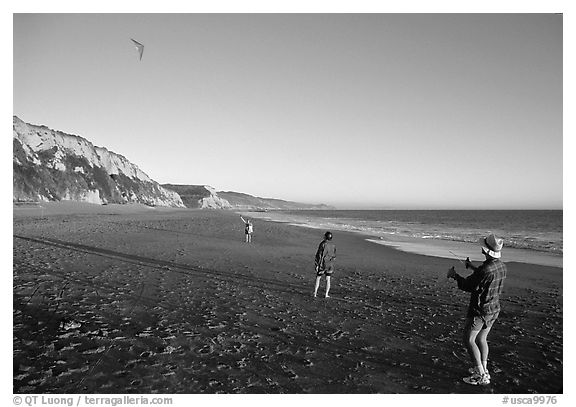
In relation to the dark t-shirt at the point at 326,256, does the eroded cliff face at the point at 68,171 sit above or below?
above

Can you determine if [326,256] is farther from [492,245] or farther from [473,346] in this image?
[492,245]

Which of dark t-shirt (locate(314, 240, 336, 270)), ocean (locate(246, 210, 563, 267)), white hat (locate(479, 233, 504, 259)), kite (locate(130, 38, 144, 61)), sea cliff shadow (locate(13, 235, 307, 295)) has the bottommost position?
ocean (locate(246, 210, 563, 267))

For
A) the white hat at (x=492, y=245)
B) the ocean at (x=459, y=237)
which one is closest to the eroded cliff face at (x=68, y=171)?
the ocean at (x=459, y=237)

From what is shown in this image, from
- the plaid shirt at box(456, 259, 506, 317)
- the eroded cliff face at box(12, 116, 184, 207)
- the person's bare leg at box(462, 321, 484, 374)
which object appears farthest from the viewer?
the eroded cliff face at box(12, 116, 184, 207)

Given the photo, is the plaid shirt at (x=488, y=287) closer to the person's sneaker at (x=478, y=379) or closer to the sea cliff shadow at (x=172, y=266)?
the person's sneaker at (x=478, y=379)

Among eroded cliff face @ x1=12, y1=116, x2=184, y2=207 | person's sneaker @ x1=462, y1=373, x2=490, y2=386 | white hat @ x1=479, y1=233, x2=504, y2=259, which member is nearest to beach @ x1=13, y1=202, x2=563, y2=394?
person's sneaker @ x1=462, y1=373, x2=490, y2=386

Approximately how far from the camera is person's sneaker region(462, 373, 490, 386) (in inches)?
175

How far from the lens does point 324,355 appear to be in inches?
201

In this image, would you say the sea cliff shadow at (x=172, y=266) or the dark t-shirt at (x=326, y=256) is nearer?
the dark t-shirt at (x=326, y=256)

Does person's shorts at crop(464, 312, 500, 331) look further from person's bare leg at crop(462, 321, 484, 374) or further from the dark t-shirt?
the dark t-shirt

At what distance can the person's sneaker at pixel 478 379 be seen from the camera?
4445 millimetres
